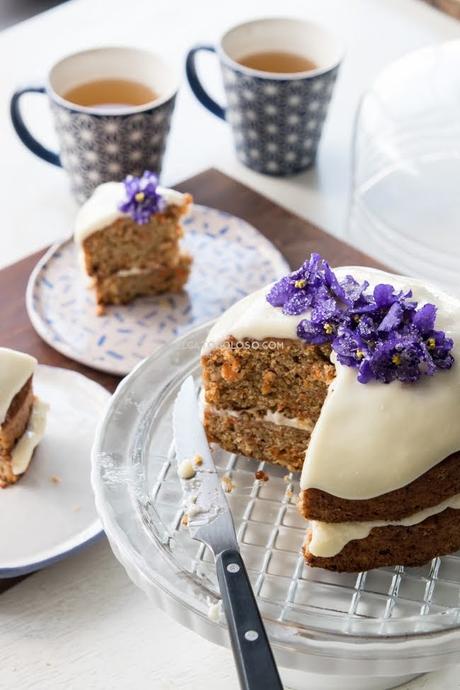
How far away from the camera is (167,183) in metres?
2.29

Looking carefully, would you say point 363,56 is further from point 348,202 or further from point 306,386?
point 306,386

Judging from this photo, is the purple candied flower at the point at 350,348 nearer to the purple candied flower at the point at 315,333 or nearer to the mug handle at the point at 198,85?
the purple candied flower at the point at 315,333

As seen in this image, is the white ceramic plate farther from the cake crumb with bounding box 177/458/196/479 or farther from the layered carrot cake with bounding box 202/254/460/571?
the layered carrot cake with bounding box 202/254/460/571

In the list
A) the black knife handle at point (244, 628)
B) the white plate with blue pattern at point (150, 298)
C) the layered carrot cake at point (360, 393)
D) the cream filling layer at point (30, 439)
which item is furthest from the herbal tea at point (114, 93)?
the black knife handle at point (244, 628)

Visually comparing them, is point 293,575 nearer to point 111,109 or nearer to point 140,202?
Answer: point 140,202

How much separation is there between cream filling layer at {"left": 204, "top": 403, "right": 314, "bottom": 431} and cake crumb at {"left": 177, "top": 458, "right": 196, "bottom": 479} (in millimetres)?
108

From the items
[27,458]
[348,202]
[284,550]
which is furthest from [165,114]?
[284,550]

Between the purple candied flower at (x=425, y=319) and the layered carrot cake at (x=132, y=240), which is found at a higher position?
the purple candied flower at (x=425, y=319)

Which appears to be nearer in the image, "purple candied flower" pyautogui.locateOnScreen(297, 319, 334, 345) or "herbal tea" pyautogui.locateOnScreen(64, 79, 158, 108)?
"purple candied flower" pyautogui.locateOnScreen(297, 319, 334, 345)

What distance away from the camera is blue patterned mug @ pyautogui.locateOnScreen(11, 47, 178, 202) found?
2.05 m

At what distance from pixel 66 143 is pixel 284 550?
3.62 feet

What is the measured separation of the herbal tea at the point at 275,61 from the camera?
224 cm

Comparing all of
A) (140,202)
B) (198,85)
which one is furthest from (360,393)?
(198,85)

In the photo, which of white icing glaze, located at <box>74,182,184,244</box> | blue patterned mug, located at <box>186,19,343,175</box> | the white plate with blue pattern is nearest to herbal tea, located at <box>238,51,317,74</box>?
blue patterned mug, located at <box>186,19,343,175</box>
